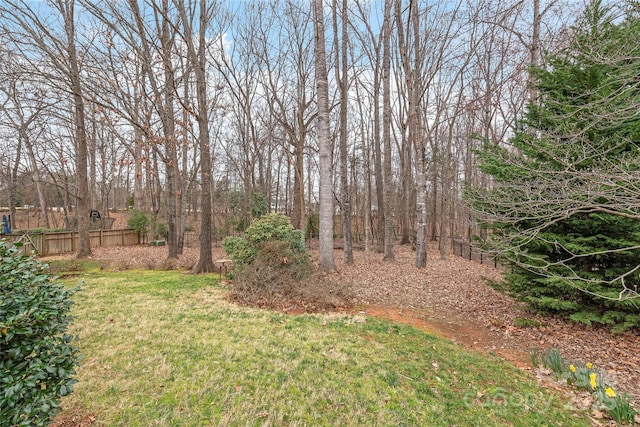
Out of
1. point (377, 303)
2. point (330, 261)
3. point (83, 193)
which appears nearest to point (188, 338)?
point (377, 303)

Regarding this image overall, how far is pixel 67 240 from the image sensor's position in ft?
43.0

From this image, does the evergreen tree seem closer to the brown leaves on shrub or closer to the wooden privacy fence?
the brown leaves on shrub

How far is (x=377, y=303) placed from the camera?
5.96 meters

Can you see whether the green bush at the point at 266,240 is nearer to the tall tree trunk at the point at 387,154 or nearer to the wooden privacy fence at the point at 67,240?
the tall tree trunk at the point at 387,154

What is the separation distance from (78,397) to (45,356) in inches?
40.2

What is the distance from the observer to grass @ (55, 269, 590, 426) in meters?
2.48

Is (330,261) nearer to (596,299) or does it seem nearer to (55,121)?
(596,299)

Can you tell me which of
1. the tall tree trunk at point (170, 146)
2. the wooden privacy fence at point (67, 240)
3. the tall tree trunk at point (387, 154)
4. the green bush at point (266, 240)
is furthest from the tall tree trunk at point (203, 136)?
the wooden privacy fence at point (67, 240)

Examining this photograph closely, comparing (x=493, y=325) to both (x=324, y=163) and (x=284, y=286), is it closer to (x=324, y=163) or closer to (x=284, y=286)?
(x=284, y=286)

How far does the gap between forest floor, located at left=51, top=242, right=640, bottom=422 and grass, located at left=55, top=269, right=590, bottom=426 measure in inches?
22.6

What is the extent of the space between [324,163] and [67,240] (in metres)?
12.7

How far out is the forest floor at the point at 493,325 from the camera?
12.4ft

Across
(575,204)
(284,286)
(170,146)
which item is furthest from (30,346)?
(170,146)

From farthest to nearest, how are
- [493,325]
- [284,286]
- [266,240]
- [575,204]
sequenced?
[266,240] < [284,286] < [493,325] < [575,204]
